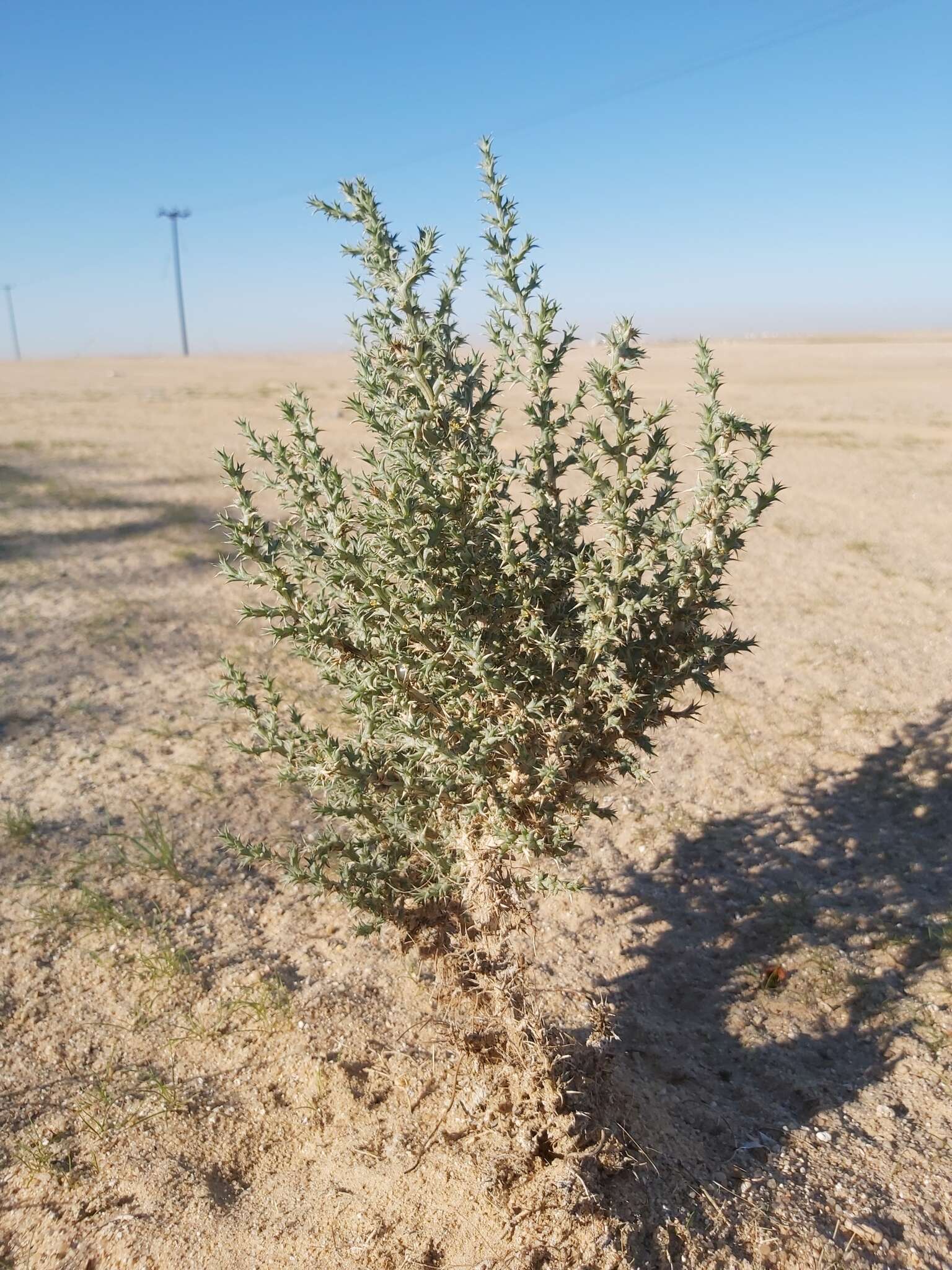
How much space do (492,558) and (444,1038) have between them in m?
1.72

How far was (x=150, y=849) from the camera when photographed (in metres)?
4.49

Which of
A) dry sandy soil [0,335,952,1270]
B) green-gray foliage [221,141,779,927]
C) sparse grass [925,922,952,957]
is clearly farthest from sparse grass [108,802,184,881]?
sparse grass [925,922,952,957]

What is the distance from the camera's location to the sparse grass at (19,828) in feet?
14.8

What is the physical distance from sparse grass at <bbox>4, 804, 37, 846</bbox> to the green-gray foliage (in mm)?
2590

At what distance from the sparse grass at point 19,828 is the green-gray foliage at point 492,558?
259 cm

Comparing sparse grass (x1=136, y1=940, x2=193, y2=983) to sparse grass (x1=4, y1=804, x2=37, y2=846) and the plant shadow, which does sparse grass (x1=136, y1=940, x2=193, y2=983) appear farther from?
the plant shadow

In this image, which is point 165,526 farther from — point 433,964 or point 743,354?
point 743,354

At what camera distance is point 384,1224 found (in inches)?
101

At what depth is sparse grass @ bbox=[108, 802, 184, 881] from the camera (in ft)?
14.0

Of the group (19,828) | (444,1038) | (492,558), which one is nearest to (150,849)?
(19,828)

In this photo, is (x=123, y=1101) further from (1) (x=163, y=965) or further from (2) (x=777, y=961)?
(2) (x=777, y=961)

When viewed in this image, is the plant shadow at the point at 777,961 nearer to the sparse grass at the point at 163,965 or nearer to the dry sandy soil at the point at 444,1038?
the dry sandy soil at the point at 444,1038

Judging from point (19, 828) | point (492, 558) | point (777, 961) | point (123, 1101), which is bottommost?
point (777, 961)

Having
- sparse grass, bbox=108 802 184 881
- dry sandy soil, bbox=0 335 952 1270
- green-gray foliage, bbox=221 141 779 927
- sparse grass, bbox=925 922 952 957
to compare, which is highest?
green-gray foliage, bbox=221 141 779 927
